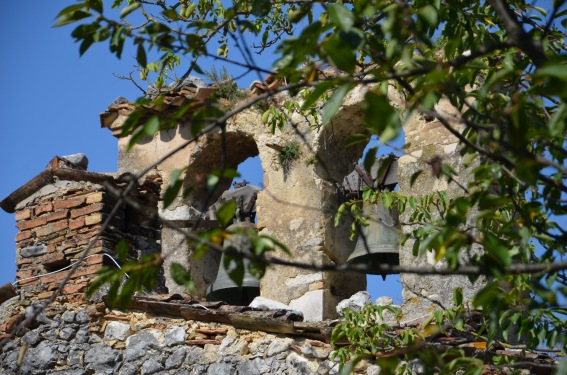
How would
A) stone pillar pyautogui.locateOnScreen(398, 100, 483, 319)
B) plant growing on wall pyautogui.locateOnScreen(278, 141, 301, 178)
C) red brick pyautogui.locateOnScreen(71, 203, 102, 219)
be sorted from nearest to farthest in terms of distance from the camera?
red brick pyautogui.locateOnScreen(71, 203, 102, 219), stone pillar pyautogui.locateOnScreen(398, 100, 483, 319), plant growing on wall pyautogui.locateOnScreen(278, 141, 301, 178)

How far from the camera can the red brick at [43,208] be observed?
23.5ft

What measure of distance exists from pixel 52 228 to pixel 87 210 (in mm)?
295

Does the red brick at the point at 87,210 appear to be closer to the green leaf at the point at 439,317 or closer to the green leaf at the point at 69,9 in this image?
the green leaf at the point at 439,317

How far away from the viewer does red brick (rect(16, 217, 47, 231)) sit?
7.16 m

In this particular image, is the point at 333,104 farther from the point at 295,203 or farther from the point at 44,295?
the point at 295,203

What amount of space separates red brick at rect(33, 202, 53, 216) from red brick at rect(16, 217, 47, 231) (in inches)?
1.9

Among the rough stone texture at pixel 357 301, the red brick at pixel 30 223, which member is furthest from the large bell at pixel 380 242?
the red brick at pixel 30 223

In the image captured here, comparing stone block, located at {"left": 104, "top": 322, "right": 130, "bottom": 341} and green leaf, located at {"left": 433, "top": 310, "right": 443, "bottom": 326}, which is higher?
green leaf, located at {"left": 433, "top": 310, "right": 443, "bottom": 326}

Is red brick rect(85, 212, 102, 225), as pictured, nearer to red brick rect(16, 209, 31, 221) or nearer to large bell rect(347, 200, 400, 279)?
red brick rect(16, 209, 31, 221)

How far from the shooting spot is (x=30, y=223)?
722 centimetres

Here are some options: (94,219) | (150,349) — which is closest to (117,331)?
(150,349)

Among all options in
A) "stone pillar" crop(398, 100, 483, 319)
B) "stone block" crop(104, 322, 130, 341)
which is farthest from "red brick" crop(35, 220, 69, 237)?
"stone pillar" crop(398, 100, 483, 319)

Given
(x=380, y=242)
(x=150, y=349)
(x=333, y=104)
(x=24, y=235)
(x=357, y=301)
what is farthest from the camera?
(x=380, y=242)

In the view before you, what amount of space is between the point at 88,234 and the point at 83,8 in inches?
131
